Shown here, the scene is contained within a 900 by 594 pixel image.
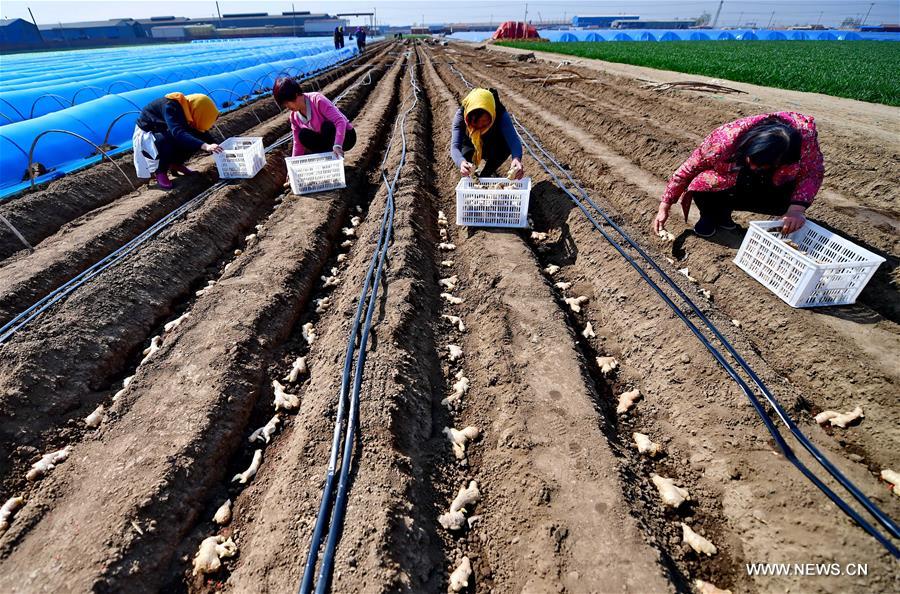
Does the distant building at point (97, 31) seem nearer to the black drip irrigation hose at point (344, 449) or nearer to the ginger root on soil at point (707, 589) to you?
the black drip irrigation hose at point (344, 449)

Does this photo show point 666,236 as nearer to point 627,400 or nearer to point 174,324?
point 627,400

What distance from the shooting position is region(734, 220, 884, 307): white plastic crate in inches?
122

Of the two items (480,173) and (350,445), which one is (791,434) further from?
(480,173)

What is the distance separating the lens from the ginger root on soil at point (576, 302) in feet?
12.8

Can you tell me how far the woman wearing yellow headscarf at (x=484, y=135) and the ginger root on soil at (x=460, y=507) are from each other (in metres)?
3.65

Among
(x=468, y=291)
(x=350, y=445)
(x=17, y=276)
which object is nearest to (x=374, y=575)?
(x=350, y=445)

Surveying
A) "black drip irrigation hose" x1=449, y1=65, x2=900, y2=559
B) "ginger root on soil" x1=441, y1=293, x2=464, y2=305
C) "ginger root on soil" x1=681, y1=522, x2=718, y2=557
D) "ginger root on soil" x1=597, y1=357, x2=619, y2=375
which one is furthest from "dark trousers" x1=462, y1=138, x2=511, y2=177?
"ginger root on soil" x1=681, y1=522, x2=718, y2=557

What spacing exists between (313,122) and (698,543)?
6.23 meters

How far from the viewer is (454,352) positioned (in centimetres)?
339

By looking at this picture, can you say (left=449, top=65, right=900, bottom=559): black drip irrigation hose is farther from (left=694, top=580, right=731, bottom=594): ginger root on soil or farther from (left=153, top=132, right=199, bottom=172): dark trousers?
(left=153, top=132, right=199, bottom=172): dark trousers

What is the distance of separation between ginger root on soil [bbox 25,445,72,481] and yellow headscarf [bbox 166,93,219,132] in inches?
181

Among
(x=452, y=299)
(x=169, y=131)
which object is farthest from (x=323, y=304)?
(x=169, y=131)

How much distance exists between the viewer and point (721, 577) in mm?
1989

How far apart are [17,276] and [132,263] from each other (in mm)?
996
